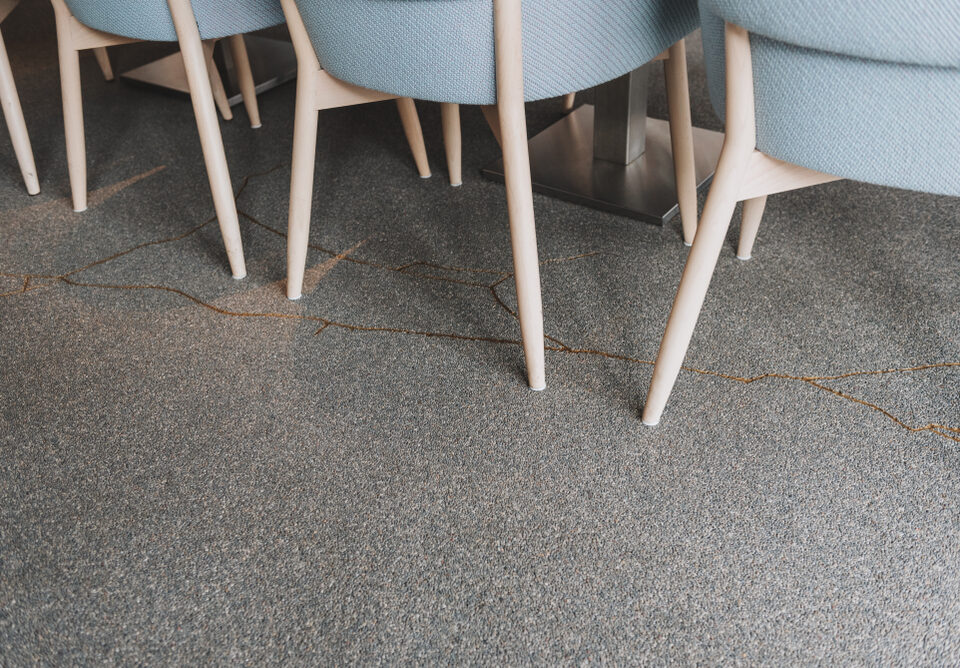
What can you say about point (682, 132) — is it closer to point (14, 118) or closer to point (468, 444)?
point (468, 444)

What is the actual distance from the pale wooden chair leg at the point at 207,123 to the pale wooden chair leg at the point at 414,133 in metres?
0.40

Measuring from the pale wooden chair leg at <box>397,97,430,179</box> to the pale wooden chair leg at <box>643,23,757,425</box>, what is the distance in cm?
83

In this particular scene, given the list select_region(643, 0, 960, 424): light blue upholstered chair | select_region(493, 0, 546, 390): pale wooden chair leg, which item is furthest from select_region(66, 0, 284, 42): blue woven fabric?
select_region(643, 0, 960, 424): light blue upholstered chair

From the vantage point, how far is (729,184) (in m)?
0.94

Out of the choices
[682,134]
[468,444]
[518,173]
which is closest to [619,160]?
[682,134]

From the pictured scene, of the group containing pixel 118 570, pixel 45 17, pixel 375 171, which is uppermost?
pixel 118 570

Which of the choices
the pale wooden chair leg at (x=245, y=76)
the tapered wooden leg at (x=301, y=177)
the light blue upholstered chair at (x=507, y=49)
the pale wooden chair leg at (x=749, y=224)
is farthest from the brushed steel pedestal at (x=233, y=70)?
the pale wooden chair leg at (x=749, y=224)

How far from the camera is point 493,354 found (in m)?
1.28

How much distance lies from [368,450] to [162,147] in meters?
1.22

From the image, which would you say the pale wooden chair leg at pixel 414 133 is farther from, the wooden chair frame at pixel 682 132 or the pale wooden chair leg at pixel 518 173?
the pale wooden chair leg at pixel 518 173

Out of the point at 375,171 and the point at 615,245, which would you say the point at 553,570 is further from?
the point at 375,171

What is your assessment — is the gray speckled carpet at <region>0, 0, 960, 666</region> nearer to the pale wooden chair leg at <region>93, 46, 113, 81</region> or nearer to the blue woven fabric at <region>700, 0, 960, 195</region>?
the blue woven fabric at <region>700, 0, 960, 195</region>

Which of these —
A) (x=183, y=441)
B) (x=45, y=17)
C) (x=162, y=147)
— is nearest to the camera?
(x=183, y=441)

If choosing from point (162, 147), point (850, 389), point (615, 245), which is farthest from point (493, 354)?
point (162, 147)
